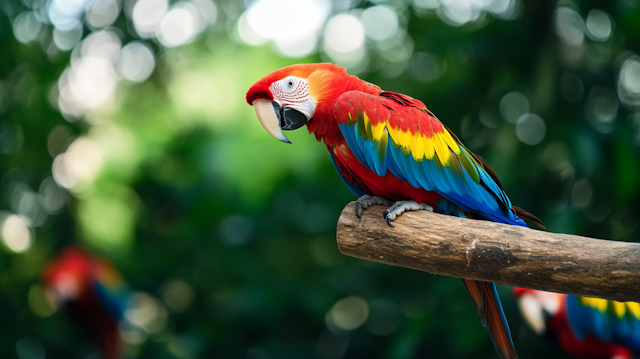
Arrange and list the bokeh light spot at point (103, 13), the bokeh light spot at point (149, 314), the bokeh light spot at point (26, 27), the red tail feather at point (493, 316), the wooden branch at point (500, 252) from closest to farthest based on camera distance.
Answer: the wooden branch at point (500, 252), the red tail feather at point (493, 316), the bokeh light spot at point (26, 27), the bokeh light spot at point (103, 13), the bokeh light spot at point (149, 314)

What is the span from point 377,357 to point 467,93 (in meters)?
2.08

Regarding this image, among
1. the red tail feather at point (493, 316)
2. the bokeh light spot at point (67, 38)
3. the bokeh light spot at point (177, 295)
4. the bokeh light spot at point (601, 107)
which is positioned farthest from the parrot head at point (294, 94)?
the bokeh light spot at point (177, 295)

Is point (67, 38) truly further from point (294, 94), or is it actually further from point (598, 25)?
point (598, 25)

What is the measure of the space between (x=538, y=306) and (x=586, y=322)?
22 cm

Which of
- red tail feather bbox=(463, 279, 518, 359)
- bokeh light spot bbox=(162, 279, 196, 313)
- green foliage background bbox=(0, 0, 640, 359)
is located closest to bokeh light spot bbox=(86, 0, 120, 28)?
green foliage background bbox=(0, 0, 640, 359)

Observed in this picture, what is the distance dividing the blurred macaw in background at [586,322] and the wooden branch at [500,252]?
4.17ft

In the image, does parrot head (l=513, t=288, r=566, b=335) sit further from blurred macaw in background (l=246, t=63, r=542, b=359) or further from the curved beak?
the curved beak

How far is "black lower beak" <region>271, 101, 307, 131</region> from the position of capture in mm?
1238

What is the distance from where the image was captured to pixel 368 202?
1243 millimetres

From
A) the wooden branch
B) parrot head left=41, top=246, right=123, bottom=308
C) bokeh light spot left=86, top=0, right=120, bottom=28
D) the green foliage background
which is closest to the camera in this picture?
the wooden branch

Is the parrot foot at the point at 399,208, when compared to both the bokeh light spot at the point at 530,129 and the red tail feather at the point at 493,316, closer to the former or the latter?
the red tail feather at the point at 493,316

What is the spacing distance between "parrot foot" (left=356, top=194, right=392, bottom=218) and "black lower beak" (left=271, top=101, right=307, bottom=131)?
11.1 inches

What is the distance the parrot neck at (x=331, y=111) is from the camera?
1.24 m

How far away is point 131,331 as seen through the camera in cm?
352
